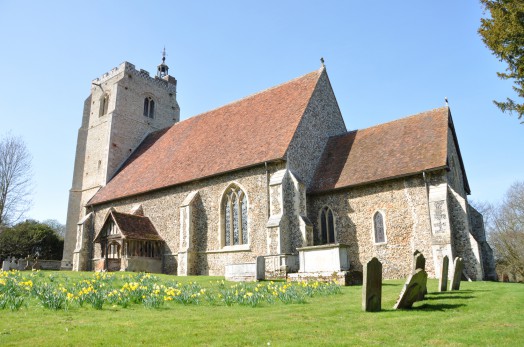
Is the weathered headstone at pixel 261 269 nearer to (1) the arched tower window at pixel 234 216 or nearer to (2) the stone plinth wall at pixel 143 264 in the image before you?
(1) the arched tower window at pixel 234 216

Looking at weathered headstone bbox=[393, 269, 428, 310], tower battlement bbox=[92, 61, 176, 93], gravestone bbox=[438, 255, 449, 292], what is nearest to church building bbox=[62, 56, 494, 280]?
gravestone bbox=[438, 255, 449, 292]

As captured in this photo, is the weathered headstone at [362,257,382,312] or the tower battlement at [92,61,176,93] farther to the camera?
the tower battlement at [92,61,176,93]

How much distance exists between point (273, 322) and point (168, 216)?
640 inches

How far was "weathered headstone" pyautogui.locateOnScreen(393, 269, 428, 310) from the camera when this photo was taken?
7827 millimetres

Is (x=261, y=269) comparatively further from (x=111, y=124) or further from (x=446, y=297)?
(x=111, y=124)

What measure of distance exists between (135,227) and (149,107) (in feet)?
47.1

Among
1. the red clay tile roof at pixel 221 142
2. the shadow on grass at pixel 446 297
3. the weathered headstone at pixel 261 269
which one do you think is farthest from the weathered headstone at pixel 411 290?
the red clay tile roof at pixel 221 142

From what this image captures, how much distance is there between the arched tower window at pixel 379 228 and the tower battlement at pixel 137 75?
75.5 feet

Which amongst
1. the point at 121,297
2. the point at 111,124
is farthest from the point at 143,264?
the point at 111,124

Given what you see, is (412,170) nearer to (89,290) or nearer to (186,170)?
(186,170)

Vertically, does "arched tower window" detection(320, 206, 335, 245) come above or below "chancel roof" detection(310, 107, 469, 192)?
below

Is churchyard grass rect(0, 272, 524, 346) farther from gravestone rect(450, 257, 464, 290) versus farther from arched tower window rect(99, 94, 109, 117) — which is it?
arched tower window rect(99, 94, 109, 117)

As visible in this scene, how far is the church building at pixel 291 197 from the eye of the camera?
53.4 ft

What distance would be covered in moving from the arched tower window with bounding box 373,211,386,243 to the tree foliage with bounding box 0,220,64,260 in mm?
28165
